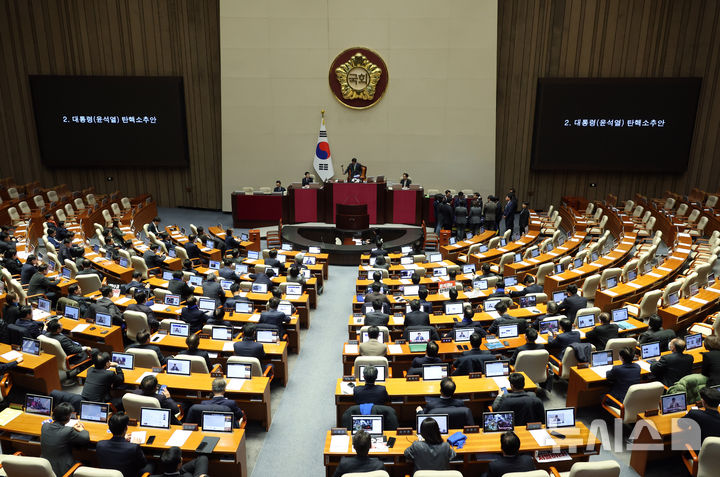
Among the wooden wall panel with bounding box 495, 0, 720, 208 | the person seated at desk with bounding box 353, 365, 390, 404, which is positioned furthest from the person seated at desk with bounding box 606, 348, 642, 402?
the wooden wall panel with bounding box 495, 0, 720, 208

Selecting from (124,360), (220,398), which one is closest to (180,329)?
(124,360)

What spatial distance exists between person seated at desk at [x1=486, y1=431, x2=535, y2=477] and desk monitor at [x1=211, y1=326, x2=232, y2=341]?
476 cm

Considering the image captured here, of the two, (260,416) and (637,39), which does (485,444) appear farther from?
(637,39)

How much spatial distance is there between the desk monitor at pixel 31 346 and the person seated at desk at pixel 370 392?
493 cm

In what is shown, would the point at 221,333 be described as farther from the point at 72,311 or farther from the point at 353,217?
the point at 353,217

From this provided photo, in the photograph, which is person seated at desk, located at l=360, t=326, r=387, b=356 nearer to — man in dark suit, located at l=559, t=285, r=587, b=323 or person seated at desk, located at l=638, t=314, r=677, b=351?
man in dark suit, located at l=559, t=285, r=587, b=323

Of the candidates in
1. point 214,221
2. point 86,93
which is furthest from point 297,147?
point 86,93

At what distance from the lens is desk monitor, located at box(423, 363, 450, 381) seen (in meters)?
7.01

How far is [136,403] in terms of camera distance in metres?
6.04

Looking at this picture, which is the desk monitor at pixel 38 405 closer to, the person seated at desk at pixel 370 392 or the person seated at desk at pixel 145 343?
the person seated at desk at pixel 145 343

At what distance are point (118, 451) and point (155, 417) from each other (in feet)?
2.16

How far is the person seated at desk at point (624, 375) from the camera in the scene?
6.77m

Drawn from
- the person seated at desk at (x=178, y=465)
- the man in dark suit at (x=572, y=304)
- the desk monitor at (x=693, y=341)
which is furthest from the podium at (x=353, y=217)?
the person seated at desk at (x=178, y=465)

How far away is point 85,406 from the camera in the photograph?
601 cm
